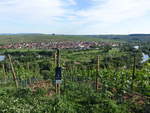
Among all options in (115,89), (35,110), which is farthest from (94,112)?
(115,89)

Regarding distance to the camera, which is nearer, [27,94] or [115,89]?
[27,94]

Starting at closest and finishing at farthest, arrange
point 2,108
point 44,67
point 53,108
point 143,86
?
point 2,108
point 53,108
point 143,86
point 44,67

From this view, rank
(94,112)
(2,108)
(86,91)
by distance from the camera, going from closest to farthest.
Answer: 1. (2,108)
2. (94,112)
3. (86,91)

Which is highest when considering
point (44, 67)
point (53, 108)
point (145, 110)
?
point (53, 108)

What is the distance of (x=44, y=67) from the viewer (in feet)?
116

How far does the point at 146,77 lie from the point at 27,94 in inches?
261

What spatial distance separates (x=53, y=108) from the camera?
625 centimetres

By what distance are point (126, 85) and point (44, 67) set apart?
26226mm

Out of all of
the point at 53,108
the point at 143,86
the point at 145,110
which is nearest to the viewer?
the point at 53,108

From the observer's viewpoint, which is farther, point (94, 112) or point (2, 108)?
point (94, 112)

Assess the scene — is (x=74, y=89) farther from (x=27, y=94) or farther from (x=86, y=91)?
(x=27, y=94)

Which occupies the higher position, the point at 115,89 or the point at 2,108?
the point at 2,108

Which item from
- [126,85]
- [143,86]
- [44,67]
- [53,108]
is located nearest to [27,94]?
[53,108]

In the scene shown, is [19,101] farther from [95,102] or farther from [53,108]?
[95,102]
